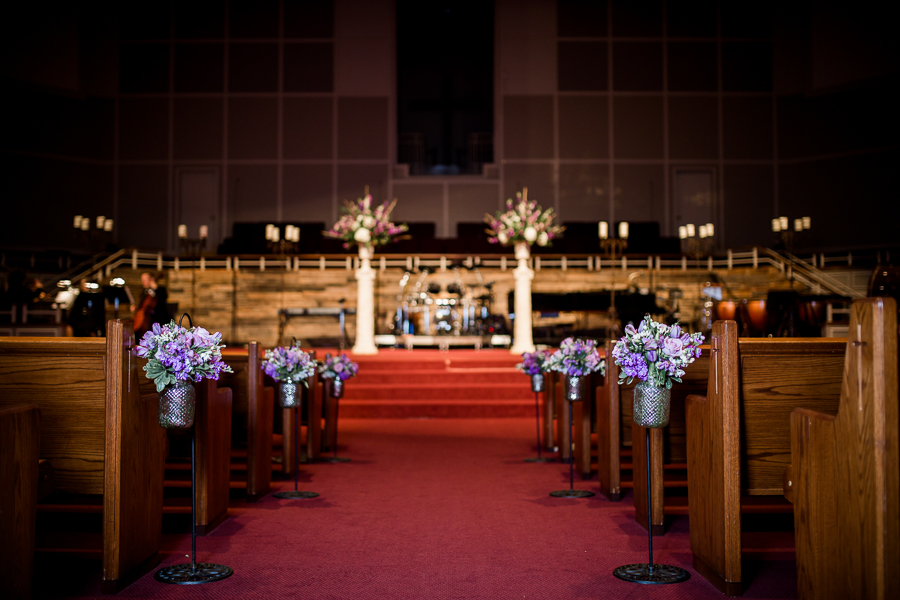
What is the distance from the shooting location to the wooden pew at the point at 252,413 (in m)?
3.88

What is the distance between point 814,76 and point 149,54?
12.4 metres

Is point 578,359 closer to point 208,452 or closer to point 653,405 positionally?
point 653,405

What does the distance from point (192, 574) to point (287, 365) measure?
146 centimetres

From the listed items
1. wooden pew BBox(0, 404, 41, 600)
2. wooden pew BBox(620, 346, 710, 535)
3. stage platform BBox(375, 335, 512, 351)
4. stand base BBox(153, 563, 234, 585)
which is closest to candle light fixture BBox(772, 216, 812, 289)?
stage platform BBox(375, 335, 512, 351)

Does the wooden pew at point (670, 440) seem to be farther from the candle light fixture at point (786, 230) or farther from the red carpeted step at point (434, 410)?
the candle light fixture at point (786, 230)

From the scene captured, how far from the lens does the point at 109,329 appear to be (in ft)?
7.87

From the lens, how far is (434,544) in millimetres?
3084

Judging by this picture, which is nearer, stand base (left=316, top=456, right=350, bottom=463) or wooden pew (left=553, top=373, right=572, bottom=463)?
wooden pew (left=553, top=373, right=572, bottom=463)

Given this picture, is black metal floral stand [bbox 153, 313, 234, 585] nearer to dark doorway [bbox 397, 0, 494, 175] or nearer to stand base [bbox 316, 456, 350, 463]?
stand base [bbox 316, 456, 350, 463]

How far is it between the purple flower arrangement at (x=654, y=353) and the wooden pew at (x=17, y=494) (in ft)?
5.93

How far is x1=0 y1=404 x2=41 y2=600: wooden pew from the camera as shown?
2.09 m

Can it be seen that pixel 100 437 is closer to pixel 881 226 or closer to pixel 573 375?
pixel 573 375

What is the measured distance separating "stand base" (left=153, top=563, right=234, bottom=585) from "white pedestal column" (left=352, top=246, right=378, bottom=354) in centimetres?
626

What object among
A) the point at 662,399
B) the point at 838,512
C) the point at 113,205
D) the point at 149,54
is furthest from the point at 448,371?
the point at 149,54
